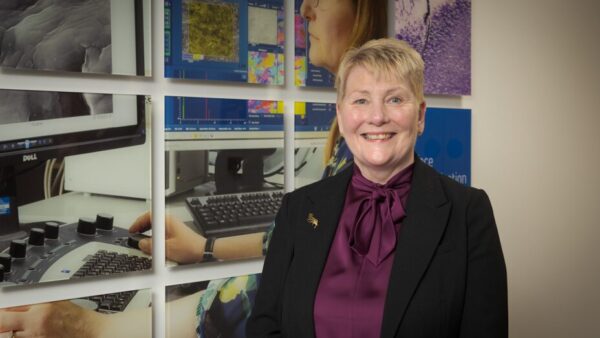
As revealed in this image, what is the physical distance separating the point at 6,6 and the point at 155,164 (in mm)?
594

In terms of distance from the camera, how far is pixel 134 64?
1650 millimetres

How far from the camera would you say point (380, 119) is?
1229mm

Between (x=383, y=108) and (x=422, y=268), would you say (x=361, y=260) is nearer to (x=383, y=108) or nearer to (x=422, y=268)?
(x=422, y=268)

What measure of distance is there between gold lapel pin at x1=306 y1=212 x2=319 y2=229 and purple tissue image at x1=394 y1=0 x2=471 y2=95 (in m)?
1.13

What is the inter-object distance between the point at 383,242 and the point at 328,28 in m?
1.07

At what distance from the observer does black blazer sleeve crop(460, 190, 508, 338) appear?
3.69ft

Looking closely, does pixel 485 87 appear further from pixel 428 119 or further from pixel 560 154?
pixel 560 154

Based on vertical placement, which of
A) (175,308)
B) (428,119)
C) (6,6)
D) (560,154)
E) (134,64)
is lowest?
(175,308)

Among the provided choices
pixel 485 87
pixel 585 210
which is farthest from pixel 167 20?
pixel 585 210

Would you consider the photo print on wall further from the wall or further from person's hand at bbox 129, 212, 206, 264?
the wall

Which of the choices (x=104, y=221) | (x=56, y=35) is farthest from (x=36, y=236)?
(x=56, y=35)

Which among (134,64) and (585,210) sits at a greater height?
(134,64)

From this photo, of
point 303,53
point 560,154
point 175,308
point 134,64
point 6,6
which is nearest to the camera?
point 6,6

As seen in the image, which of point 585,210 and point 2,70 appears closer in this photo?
point 2,70
